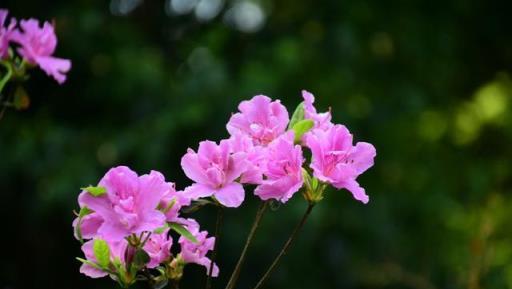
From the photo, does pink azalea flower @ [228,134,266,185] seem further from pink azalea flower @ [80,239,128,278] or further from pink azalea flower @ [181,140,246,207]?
pink azalea flower @ [80,239,128,278]

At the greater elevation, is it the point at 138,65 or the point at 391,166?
the point at 391,166

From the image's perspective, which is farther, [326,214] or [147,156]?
[326,214]

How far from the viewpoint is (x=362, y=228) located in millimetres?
3740

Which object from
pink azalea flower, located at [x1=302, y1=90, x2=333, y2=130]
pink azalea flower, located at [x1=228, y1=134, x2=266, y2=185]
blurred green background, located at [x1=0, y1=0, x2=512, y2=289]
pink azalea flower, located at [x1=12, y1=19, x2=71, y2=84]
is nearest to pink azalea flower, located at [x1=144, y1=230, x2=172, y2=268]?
pink azalea flower, located at [x1=228, y1=134, x2=266, y2=185]

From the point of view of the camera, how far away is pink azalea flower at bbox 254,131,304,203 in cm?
81

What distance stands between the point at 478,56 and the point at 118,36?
2122 millimetres

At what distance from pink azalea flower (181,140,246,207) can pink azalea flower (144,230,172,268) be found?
7 centimetres

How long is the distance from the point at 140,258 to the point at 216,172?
112 mm

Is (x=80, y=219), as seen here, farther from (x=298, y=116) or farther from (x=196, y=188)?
(x=298, y=116)

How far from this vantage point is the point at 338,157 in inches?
32.9

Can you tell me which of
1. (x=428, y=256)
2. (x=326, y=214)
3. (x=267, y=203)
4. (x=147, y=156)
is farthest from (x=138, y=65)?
(x=267, y=203)

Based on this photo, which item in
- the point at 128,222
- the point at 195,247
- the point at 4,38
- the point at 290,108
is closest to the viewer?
the point at 128,222

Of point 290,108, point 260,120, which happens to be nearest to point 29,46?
point 260,120

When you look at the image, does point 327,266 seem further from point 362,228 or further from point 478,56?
point 478,56
